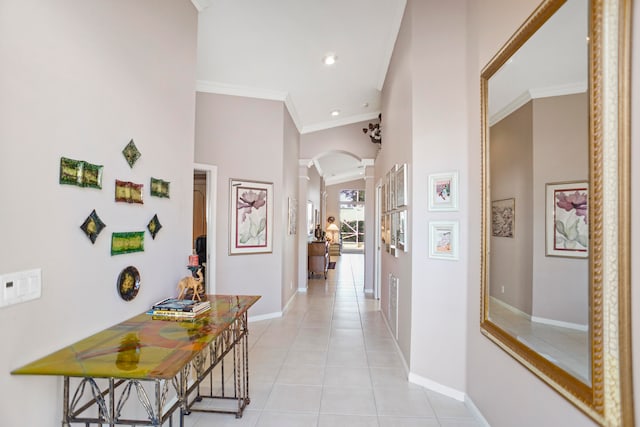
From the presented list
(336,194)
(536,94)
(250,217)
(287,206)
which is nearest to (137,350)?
(536,94)

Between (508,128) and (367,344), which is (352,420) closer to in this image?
(367,344)

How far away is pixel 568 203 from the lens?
1441 mm

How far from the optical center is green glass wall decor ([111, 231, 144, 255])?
6.31ft

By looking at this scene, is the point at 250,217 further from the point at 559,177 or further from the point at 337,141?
the point at 559,177

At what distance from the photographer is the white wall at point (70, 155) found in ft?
4.27

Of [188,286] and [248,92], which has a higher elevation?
[248,92]

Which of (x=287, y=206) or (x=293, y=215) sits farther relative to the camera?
(x=293, y=215)

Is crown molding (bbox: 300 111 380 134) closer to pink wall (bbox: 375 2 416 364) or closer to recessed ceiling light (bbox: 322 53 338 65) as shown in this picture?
pink wall (bbox: 375 2 416 364)

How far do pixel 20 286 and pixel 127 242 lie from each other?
73 centimetres

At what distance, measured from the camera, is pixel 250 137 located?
495 cm

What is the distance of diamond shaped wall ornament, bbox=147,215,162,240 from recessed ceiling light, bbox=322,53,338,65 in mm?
3002

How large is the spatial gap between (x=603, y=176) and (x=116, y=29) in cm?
240

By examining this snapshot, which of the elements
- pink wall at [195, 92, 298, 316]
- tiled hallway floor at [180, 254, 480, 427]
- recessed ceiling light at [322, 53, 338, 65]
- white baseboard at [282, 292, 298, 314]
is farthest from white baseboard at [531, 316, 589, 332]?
white baseboard at [282, 292, 298, 314]

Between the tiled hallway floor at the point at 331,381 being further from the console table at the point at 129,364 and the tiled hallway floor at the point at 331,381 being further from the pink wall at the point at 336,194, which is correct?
the pink wall at the point at 336,194
